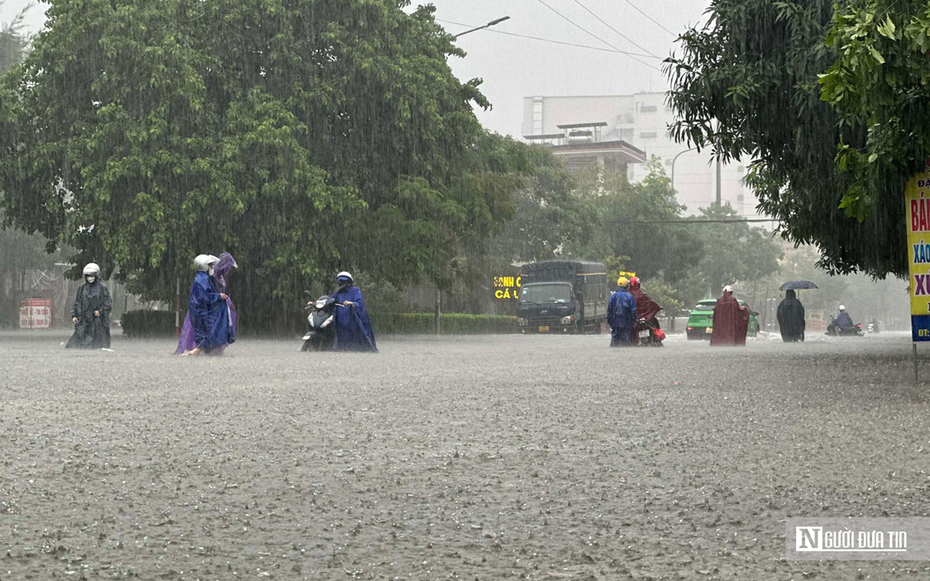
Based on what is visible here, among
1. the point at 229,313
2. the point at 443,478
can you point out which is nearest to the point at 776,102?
the point at 229,313

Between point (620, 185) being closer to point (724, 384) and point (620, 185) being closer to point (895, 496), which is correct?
point (724, 384)

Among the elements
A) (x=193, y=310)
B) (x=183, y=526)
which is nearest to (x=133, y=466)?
(x=183, y=526)

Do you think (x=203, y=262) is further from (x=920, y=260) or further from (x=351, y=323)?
(x=920, y=260)

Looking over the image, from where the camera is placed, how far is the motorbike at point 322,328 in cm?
2511

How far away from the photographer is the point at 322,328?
25.1 m

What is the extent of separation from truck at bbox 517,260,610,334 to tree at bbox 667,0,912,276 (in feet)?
105

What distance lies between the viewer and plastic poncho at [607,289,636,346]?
31188mm

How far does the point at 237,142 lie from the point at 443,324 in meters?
18.3

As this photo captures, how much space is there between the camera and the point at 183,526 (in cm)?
598

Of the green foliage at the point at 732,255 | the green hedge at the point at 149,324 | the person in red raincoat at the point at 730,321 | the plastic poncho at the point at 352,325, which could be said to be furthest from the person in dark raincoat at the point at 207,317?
the green foliage at the point at 732,255

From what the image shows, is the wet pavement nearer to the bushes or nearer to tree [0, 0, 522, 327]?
tree [0, 0, 522, 327]

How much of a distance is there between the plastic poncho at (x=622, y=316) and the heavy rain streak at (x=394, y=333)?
0.33 feet

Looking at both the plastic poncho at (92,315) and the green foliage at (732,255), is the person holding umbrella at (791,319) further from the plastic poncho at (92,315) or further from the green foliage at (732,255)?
the green foliage at (732,255)

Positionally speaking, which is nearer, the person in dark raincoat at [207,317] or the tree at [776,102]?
the tree at [776,102]
